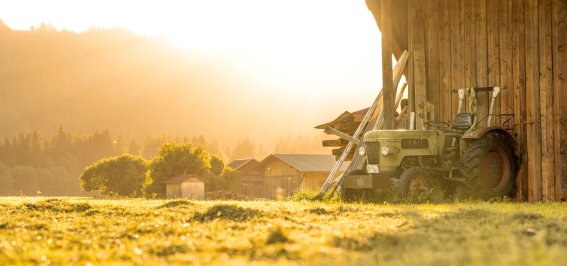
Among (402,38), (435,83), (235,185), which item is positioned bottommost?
(235,185)

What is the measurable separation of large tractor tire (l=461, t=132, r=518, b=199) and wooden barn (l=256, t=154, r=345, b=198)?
5659 centimetres

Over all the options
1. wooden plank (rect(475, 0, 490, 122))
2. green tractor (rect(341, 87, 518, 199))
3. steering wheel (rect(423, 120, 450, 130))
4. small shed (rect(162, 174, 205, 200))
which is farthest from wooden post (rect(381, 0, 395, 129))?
small shed (rect(162, 174, 205, 200))

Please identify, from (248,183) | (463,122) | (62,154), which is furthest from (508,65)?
(62,154)

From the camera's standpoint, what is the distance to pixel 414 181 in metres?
13.7

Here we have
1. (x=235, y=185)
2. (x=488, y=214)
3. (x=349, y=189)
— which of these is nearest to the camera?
(x=488, y=214)

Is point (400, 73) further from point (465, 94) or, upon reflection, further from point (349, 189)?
point (349, 189)

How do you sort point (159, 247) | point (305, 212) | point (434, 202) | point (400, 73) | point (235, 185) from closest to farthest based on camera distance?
point (159, 247), point (305, 212), point (434, 202), point (400, 73), point (235, 185)

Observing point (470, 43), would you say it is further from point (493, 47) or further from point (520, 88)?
point (520, 88)

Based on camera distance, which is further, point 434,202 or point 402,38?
point 402,38

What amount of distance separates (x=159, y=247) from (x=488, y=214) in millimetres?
4127

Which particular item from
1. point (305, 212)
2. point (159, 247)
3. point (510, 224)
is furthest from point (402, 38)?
point (159, 247)

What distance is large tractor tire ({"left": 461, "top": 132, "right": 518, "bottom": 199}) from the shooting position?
13953 mm

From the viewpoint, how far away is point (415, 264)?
15.6 ft

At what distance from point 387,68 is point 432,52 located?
131 centimetres
